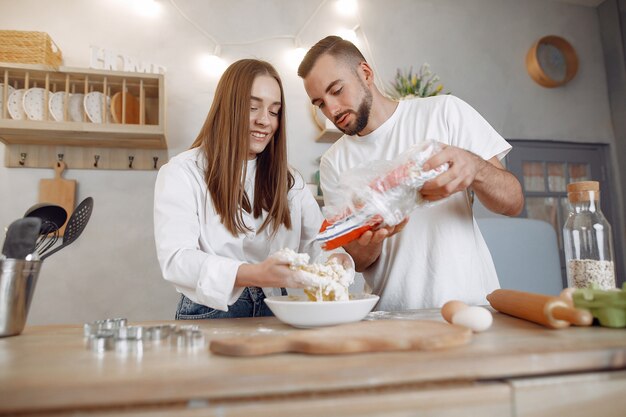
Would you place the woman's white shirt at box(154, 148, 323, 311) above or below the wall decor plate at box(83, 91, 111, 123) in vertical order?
below

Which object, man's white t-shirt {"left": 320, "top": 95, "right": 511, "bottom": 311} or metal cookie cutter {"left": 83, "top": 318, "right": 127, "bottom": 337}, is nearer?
metal cookie cutter {"left": 83, "top": 318, "right": 127, "bottom": 337}

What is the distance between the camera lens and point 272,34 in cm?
267

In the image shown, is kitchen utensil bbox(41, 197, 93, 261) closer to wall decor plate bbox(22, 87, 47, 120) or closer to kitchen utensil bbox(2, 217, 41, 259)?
kitchen utensil bbox(2, 217, 41, 259)

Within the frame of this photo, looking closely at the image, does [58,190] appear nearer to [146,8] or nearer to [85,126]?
[85,126]

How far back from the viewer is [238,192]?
1220 mm

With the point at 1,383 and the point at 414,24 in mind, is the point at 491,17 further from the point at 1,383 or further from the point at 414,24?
the point at 1,383

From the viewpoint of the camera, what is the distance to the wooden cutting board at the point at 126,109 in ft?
7.13

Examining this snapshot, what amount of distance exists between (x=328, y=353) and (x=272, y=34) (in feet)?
8.09

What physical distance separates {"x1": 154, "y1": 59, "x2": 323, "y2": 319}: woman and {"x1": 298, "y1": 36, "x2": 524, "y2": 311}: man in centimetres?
17

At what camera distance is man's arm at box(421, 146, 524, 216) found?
0.92 metres

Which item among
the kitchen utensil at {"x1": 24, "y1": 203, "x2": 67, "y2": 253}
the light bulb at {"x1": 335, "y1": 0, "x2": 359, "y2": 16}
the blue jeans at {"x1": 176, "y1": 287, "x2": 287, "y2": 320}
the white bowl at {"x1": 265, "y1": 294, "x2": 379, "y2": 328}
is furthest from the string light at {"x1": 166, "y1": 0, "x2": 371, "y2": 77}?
the white bowl at {"x1": 265, "y1": 294, "x2": 379, "y2": 328}

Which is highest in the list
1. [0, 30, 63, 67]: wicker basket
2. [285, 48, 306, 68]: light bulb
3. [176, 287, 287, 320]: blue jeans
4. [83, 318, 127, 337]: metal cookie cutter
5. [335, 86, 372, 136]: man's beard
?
[285, 48, 306, 68]: light bulb

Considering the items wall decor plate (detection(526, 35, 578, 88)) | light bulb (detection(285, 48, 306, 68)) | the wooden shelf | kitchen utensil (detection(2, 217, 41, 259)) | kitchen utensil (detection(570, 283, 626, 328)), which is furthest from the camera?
wall decor plate (detection(526, 35, 578, 88))

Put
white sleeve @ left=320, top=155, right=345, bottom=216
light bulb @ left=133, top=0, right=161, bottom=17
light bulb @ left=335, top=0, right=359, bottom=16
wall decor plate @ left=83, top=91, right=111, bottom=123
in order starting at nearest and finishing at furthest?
white sleeve @ left=320, top=155, right=345, bottom=216 < wall decor plate @ left=83, top=91, right=111, bottom=123 < light bulb @ left=133, top=0, right=161, bottom=17 < light bulb @ left=335, top=0, right=359, bottom=16
